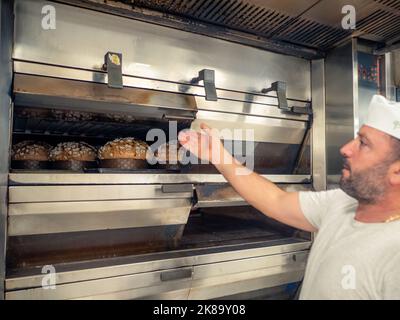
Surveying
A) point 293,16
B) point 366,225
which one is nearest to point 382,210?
point 366,225

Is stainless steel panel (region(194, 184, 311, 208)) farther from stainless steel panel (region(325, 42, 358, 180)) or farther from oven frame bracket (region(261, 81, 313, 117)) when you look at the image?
stainless steel panel (region(325, 42, 358, 180))

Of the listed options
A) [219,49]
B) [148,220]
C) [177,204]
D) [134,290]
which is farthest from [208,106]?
[134,290]

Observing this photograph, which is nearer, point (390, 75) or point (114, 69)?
point (114, 69)

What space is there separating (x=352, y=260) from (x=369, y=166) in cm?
34

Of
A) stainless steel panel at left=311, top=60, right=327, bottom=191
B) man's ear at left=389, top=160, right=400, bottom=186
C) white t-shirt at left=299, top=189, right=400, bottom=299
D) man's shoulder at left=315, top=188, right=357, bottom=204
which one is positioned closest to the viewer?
white t-shirt at left=299, top=189, right=400, bottom=299

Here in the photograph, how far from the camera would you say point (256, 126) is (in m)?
1.76

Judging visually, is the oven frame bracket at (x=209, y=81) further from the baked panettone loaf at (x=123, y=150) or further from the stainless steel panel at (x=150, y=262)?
the stainless steel panel at (x=150, y=262)

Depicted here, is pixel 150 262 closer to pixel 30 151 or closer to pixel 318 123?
pixel 30 151

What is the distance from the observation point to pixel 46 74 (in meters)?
1.25

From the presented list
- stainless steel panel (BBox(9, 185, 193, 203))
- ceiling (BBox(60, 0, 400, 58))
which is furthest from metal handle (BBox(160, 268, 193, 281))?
ceiling (BBox(60, 0, 400, 58))

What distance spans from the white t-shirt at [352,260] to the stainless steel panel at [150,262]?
1.39 feet

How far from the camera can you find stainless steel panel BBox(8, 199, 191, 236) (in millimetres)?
1177

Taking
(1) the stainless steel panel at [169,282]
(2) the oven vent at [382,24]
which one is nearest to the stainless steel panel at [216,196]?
(1) the stainless steel panel at [169,282]

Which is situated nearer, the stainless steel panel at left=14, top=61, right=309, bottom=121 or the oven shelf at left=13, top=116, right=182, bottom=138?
the stainless steel panel at left=14, top=61, right=309, bottom=121
